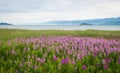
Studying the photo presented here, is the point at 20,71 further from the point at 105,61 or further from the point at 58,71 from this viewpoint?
the point at 105,61

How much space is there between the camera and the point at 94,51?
6.53 metres


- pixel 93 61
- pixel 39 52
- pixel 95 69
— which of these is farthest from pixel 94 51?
pixel 39 52

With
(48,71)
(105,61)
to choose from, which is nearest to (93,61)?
(105,61)

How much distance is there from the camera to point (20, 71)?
4.97m

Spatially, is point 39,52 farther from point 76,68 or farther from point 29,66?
point 76,68

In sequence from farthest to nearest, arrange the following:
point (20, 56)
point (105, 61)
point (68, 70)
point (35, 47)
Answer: point (35, 47) → point (20, 56) → point (105, 61) → point (68, 70)

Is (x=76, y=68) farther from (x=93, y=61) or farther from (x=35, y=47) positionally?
(x=35, y=47)

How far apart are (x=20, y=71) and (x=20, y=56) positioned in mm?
1507

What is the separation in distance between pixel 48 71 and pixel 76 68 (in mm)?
743

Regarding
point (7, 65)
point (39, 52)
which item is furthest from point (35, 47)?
point (7, 65)

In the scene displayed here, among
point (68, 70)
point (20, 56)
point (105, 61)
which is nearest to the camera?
point (68, 70)

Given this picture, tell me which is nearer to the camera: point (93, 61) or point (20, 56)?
point (93, 61)

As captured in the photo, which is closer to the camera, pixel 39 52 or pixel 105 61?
pixel 105 61

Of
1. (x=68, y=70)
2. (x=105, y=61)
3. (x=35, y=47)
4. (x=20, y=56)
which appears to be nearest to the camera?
(x=68, y=70)
